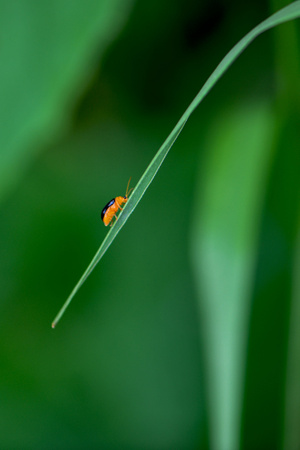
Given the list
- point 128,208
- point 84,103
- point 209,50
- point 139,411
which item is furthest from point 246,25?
point 139,411

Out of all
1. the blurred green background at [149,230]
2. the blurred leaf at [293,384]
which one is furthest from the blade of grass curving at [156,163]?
the blurred leaf at [293,384]

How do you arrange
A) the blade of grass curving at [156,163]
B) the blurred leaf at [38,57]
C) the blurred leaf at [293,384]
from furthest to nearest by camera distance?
the blurred leaf at [293,384], the blurred leaf at [38,57], the blade of grass curving at [156,163]

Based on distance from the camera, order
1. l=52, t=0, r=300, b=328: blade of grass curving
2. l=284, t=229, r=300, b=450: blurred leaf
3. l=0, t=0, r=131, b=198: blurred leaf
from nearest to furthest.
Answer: l=52, t=0, r=300, b=328: blade of grass curving < l=0, t=0, r=131, b=198: blurred leaf < l=284, t=229, r=300, b=450: blurred leaf

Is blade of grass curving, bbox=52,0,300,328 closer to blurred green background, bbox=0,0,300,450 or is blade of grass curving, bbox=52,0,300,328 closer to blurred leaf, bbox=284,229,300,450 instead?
blurred green background, bbox=0,0,300,450

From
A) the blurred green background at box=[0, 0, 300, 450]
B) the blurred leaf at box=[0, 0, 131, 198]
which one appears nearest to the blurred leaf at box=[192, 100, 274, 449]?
the blurred green background at box=[0, 0, 300, 450]

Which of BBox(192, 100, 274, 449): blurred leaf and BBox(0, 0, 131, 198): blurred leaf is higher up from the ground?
BBox(0, 0, 131, 198): blurred leaf

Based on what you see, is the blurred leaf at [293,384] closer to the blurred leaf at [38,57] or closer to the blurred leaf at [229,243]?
the blurred leaf at [229,243]

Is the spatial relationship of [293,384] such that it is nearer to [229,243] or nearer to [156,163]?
[229,243]

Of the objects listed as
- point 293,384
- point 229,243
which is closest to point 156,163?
point 229,243
